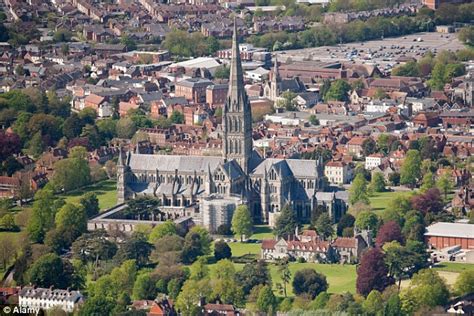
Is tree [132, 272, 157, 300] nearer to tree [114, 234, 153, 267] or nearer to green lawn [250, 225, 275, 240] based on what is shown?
tree [114, 234, 153, 267]

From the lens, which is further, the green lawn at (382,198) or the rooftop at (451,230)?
the green lawn at (382,198)

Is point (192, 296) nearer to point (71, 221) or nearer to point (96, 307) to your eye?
point (96, 307)

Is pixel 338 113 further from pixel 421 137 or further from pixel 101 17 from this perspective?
pixel 101 17

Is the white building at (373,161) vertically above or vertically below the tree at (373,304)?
above

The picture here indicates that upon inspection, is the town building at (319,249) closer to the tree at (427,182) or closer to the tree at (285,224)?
the tree at (285,224)

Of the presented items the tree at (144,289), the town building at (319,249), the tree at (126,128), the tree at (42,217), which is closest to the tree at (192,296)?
the tree at (144,289)

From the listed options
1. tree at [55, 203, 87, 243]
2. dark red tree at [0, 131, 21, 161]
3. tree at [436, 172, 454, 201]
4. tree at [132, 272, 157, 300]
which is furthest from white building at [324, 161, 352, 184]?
tree at [132, 272, 157, 300]
